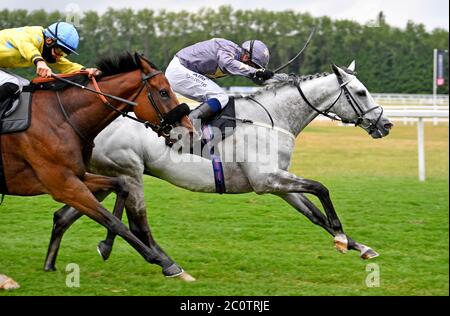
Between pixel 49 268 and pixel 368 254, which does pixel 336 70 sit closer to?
pixel 368 254

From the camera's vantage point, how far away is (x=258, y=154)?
6.53 meters

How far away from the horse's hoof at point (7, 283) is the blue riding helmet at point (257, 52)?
2850 mm

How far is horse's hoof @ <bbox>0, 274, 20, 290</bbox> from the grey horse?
0.69 metres

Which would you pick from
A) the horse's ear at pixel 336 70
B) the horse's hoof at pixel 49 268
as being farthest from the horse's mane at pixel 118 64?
the horse's ear at pixel 336 70

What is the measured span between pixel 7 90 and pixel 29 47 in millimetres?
367

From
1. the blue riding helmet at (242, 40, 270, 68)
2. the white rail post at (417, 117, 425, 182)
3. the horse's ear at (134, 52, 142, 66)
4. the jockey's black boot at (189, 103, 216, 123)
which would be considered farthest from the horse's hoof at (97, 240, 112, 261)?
the white rail post at (417, 117, 425, 182)

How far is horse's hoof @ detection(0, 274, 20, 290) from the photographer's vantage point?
5.58 metres

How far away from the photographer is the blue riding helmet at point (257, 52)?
6.84 meters

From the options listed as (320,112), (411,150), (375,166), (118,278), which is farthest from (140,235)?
(411,150)

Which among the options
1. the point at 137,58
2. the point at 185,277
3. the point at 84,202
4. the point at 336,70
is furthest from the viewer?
the point at 336,70

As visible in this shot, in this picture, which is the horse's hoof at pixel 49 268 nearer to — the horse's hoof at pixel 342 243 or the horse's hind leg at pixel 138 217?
the horse's hind leg at pixel 138 217

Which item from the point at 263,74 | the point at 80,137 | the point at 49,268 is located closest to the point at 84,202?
the point at 80,137

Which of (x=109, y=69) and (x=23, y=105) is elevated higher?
(x=109, y=69)

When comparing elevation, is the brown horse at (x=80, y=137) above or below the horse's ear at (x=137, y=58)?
below
